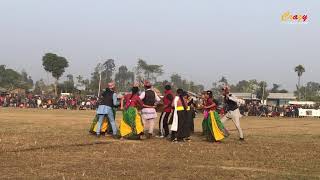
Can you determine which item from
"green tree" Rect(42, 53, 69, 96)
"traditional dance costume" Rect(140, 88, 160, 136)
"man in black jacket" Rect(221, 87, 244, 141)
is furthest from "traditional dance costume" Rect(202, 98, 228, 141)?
"green tree" Rect(42, 53, 69, 96)

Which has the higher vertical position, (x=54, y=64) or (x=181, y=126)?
(x=54, y=64)

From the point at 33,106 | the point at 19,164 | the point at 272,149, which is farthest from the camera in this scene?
the point at 33,106

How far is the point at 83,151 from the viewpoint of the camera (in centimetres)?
1231

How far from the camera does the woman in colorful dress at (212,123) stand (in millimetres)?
16172

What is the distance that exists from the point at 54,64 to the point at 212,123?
83565mm

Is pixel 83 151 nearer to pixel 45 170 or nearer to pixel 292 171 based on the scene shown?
pixel 45 170

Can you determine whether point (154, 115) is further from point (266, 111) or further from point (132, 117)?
point (266, 111)

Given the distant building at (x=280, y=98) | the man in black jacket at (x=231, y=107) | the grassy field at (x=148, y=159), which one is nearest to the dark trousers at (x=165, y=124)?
the grassy field at (x=148, y=159)

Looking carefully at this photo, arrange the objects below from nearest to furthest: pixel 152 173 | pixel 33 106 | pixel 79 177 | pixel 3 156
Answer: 1. pixel 79 177
2. pixel 152 173
3. pixel 3 156
4. pixel 33 106

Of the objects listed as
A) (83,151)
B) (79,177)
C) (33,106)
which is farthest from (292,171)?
(33,106)

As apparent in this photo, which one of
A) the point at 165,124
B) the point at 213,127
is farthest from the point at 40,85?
the point at 213,127

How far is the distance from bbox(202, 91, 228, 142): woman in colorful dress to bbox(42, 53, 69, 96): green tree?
8203 centimetres

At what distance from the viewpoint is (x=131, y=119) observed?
1622cm

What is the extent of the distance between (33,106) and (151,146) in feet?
165
